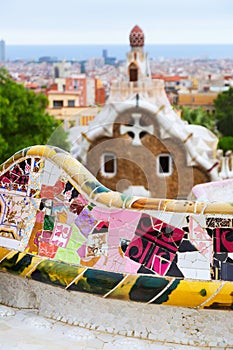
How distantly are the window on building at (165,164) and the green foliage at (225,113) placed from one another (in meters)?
24.4

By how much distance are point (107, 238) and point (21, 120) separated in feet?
47.2

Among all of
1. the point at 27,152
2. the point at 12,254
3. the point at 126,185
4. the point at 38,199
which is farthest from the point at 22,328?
the point at 126,185

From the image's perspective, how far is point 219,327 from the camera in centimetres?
310

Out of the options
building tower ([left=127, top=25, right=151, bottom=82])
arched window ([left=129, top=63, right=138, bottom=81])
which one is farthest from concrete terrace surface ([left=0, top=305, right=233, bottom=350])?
arched window ([left=129, top=63, right=138, bottom=81])

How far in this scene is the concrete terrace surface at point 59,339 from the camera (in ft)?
10.3

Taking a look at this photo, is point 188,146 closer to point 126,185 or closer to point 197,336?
point 126,185

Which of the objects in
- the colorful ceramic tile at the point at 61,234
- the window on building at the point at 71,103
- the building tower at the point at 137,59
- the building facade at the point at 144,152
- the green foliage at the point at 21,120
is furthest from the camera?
the window on building at the point at 71,103

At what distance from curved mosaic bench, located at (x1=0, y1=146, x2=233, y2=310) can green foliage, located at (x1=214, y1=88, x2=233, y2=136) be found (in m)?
34.2

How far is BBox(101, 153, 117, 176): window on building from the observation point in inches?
522

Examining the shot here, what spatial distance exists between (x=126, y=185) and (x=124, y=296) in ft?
32.2

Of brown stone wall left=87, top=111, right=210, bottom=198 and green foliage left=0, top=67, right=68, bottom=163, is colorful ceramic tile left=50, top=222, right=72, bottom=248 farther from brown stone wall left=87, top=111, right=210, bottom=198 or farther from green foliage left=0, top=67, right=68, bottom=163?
green foliage left=0, top=67, right=68, bottom=163

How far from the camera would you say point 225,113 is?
3794cm
